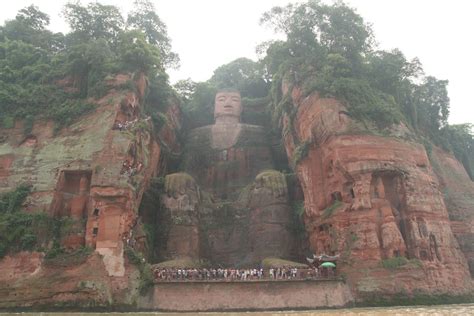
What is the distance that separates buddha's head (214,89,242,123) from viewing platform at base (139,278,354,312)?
76.1 ft

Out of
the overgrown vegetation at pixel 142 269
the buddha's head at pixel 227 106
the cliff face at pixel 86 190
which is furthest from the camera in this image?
the buddha's head at pixel 227 106

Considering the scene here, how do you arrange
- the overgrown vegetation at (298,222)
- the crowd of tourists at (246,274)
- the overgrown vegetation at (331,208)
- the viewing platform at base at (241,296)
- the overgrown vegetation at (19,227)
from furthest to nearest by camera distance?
1. the overgrown vegetation at (298,222)
2. the overgrown vegetation at (331,208)
3. the crowd of tourists at (246,274)
4. the overgrown vegetation at (19,227)
5. the viewing platform at base at (241,296)

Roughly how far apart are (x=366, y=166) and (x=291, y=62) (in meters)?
12.2

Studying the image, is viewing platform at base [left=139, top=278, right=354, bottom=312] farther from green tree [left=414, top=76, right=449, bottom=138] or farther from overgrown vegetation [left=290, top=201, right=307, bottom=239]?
green tree [left=414, top=76, right=449, bottom=138]

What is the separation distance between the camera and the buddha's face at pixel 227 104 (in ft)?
145

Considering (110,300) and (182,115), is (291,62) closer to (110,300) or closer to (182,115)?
(182,115)

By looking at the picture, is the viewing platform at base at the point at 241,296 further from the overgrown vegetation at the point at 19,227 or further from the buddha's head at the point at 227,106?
the buddha's head at the point at 227,106

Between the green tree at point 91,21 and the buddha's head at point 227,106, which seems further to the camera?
the buddha's head at point 227,106

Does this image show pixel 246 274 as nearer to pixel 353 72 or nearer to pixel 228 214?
pixel 228 214

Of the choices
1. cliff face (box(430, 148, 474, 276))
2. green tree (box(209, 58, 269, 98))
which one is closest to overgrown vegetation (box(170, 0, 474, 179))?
cliff face (box(430, 148, 474, 276))

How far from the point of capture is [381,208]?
26.0 m

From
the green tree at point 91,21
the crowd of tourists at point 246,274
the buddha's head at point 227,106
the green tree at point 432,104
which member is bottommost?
the crowd of tourists at point 246,274

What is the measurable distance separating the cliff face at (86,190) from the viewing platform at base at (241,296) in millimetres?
2016

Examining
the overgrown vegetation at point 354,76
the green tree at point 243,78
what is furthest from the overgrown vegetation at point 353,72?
the green tree at point 243,78
